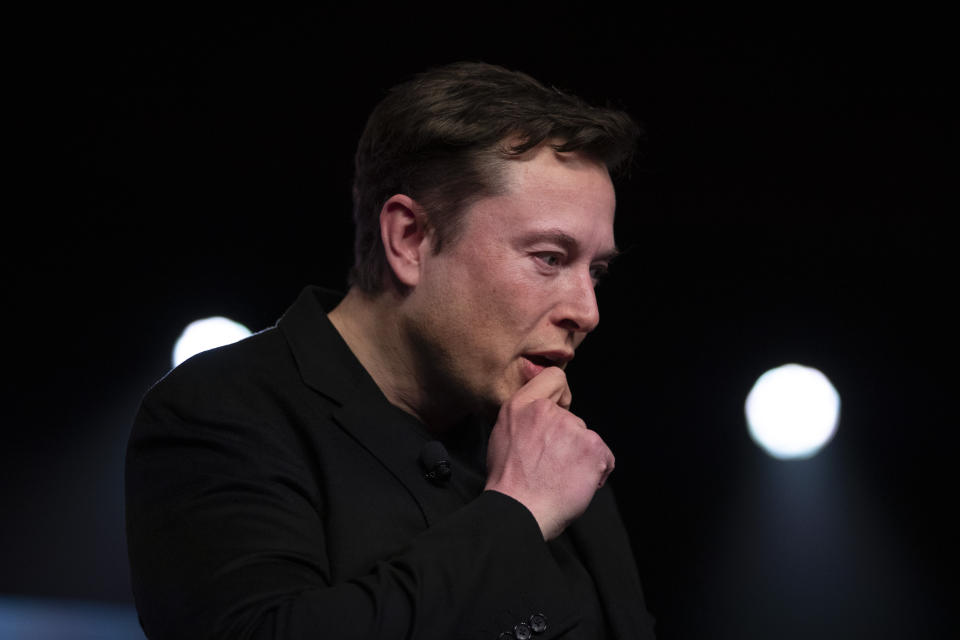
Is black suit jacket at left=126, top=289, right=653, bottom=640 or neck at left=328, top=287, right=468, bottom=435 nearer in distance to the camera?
black suit jacket at left=126, top=289, right=653, bottom=640

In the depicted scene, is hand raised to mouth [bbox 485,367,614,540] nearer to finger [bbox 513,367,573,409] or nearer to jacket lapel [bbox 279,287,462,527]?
finger [bbox 513,367,573,409]

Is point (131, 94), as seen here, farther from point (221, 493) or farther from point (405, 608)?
point (405, 608)

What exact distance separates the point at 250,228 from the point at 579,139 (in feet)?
9.71

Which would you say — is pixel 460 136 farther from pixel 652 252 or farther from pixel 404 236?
pixel 652 252

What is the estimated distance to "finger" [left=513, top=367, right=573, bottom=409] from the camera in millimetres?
1850

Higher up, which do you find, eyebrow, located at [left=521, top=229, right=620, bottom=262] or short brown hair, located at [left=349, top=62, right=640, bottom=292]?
short brown hair, located at [left=349, top=62, right=640, bottom=292]

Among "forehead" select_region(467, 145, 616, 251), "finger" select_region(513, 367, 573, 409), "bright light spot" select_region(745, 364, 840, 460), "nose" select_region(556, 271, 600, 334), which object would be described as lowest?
"bright light spot" select_region(745, 364, 840, 460)

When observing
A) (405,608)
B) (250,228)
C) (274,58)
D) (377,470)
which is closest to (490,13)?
(274,58)

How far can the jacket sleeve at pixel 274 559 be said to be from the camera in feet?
4.51

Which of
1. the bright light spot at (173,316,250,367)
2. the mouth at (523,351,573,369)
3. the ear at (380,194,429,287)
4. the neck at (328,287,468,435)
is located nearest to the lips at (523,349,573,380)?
the mouth at (523,351,573,369)

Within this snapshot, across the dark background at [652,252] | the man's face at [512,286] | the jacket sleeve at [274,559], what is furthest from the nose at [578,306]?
the dark background at [652,252]

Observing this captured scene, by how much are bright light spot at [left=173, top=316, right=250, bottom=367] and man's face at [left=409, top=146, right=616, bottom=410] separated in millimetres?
2717

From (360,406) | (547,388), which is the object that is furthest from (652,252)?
(360,406)

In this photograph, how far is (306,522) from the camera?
1.57 m
